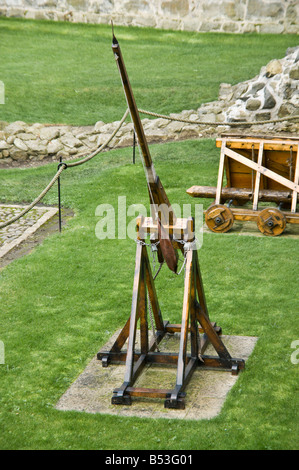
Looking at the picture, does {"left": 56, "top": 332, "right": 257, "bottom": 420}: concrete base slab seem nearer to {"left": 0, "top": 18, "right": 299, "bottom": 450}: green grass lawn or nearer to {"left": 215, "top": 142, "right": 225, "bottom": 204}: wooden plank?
{"left": 0, "top": 18, "right": 299, "bottom": 450}: green grass lawn

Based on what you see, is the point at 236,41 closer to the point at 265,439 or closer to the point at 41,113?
the point at 41,113

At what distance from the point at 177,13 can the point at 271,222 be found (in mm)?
12402

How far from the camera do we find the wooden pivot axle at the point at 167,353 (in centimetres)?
538

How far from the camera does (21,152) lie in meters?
14.2

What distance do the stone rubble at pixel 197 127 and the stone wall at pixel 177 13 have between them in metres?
4.23

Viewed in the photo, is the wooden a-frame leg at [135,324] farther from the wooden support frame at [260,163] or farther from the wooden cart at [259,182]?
the wooden support frame at [260,163]

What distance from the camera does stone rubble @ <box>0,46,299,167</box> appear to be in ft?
42.2

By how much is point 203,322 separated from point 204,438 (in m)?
1.18

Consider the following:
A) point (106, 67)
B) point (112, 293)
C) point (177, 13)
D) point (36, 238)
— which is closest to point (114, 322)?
point (112, 293)

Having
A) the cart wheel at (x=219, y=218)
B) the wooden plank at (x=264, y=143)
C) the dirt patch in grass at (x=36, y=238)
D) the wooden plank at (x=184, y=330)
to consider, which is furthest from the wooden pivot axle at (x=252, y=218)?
the wooden plank at (x=184, y=330)

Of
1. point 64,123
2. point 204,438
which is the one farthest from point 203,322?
point 64,123

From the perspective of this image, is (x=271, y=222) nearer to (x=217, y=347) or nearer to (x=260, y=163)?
(x=260, y=163)

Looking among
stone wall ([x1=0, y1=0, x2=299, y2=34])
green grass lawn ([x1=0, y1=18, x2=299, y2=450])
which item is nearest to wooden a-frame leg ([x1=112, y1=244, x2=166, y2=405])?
green grass lawn ([x1=0, y1=18, x2=299, y2=450])

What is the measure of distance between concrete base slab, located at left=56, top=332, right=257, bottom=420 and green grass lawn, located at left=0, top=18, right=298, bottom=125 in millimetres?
10352
